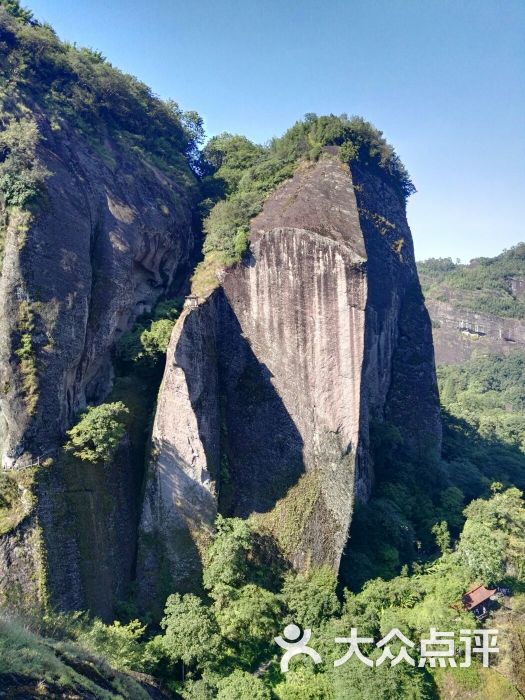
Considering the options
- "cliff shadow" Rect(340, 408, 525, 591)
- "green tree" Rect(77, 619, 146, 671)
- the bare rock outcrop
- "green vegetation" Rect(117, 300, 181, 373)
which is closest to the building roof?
"cliff shadow" Rect(340, 408, 525, 591)

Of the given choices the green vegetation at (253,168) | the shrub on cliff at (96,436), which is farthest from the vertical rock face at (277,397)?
the shrub on cliff at (96,436)

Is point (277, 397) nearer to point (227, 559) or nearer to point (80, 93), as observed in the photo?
point (227, 559)

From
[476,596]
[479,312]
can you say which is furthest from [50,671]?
[479,312]

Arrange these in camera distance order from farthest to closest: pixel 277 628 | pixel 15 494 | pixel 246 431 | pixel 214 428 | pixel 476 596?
1. pixel 246 431
2. pixel 214 428
3. pixel 476 596
4. pixel 277 628
5. pixel 15 494

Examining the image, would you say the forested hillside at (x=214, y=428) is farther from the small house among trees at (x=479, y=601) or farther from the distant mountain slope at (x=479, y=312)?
the distant mountain slope at (x=479, y=312)

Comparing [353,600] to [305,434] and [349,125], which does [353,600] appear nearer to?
[305,434]

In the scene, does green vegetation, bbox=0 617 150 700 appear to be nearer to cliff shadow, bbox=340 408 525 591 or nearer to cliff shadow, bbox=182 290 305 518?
cliff shadow, bbox=182 290 305 518

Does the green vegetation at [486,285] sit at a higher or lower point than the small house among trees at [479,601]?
higher
